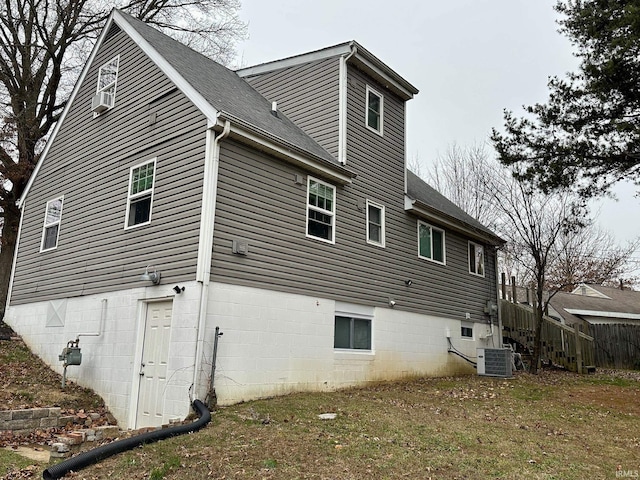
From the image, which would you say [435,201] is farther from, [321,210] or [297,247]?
[297,247]

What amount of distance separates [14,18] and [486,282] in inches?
726

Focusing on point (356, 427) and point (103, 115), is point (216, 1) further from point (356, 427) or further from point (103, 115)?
point (356, 427)

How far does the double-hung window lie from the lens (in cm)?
1102

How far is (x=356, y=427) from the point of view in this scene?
23.6 feet

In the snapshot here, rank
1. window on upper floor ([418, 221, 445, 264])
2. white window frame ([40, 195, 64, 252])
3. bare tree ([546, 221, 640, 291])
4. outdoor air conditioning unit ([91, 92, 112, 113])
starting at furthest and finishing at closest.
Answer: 1. bare tree ([546, 221, 640, 291])
2. window on upper floor ([418, 221, 445, 264])
3. white window frame ([40, 195, 64, 252])
4. outdoor air conditioning unit ([91, 92, 112, 113])

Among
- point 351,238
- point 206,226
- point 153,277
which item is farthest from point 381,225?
point 153,277

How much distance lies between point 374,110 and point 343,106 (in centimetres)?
145

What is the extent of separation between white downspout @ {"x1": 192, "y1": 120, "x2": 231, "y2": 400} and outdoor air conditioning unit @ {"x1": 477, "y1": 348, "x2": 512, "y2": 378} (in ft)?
30.0

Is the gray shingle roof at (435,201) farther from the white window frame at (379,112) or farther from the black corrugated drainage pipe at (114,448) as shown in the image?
the black corrugated drainage pipe at (114,448)

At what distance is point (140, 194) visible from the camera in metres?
10.3

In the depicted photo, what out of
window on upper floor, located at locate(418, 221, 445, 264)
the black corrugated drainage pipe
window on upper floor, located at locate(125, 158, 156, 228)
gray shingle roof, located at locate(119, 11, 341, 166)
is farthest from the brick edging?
window on upper floor, located at locate(418, 221, 445, 264)

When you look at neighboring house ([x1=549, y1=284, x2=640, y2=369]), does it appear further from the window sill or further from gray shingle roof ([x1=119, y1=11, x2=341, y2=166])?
gray shingle roof ([x1=119, y1=11, x2=341, y2=166])

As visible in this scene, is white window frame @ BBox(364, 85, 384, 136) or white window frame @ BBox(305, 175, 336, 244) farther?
white window frame @ BBox(364, 85, 384, 136)

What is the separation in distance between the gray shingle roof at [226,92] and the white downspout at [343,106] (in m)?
0.33
